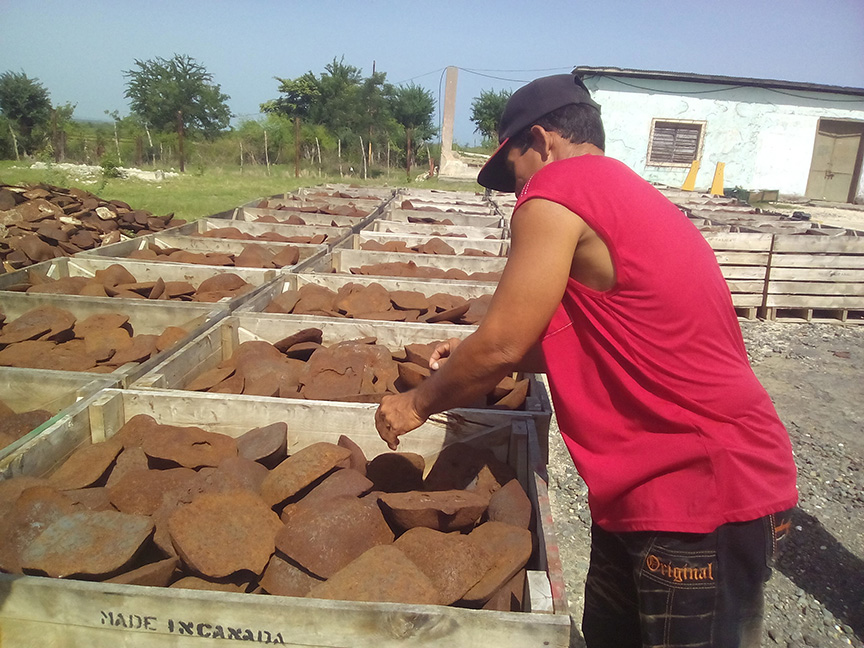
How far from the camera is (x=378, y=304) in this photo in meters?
4.21

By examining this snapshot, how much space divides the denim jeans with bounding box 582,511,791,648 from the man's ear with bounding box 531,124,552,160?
3.33ft

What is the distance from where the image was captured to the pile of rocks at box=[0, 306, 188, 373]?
3236mm

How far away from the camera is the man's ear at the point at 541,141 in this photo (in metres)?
1.63

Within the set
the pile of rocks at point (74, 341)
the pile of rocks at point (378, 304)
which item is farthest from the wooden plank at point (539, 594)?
the pile of rocks at point (74, 341)

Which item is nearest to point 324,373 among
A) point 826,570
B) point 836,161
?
point 826,570

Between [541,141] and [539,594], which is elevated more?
[541,141]

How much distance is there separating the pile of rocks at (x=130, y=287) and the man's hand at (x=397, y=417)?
2.61 meters

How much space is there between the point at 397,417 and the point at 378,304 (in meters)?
2.44

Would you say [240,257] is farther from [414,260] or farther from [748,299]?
[748,299]

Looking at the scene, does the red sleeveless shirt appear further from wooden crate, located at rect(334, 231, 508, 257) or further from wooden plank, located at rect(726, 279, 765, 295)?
wooden plank, located at rect(726, 279, 765, 295)

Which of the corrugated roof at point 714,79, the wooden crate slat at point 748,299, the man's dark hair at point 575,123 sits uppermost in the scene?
the corrugated roof at point 714,79

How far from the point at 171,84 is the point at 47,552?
122 feet

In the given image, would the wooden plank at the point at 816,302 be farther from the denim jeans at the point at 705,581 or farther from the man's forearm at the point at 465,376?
the man's forearm at the point at 465,376

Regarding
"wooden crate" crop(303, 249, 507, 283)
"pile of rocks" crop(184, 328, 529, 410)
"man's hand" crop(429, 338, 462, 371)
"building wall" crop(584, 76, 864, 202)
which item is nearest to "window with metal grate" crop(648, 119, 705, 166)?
A: "building wall" crop(584, 76, 864, 202)
